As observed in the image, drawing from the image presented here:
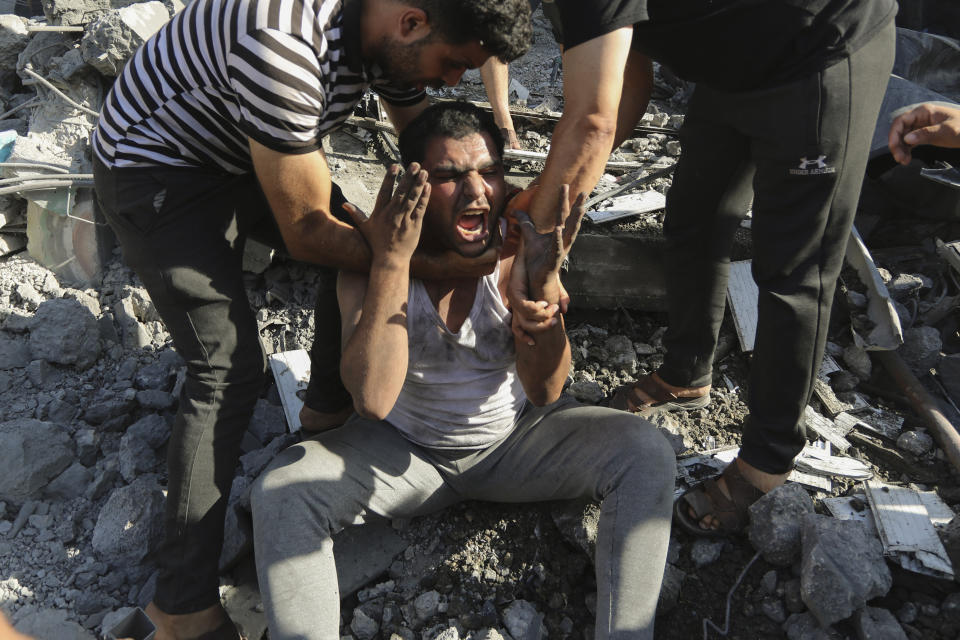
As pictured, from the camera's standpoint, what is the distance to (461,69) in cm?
239

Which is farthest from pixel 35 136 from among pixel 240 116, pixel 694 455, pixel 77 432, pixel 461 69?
pixel 694 455

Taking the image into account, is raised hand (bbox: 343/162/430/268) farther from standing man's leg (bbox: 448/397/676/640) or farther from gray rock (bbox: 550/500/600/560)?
gray rock (bbox: 550/500/600/560)

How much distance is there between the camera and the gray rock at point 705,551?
9.60ft

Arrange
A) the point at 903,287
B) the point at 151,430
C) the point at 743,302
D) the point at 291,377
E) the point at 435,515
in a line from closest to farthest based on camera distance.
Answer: the point at 435,515 < the point at 151,430 < the point at 291,377 < the point at 743,302 < the point at 903,287

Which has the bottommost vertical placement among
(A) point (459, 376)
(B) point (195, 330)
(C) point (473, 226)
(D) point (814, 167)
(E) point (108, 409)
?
(E) point (108, 409)

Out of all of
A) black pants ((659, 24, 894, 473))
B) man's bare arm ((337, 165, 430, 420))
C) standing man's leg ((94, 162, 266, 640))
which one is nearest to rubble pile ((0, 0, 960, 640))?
standing man's leg ((94, 162, 266, 640))

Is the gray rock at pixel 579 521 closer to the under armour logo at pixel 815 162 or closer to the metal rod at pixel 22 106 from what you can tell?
the under armour logo at pixel 815 162

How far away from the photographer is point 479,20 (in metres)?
2.17

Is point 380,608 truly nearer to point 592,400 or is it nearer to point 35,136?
point 592,400

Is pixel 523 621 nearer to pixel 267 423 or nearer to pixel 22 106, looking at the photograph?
pixel 267 423

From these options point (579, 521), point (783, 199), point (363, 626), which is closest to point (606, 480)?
point (579, 521)

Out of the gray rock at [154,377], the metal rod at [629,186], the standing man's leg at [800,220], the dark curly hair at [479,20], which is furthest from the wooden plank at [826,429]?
the gray rock at [154,377]

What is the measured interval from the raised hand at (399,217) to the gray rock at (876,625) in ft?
6.67

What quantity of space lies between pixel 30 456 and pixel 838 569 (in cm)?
334
